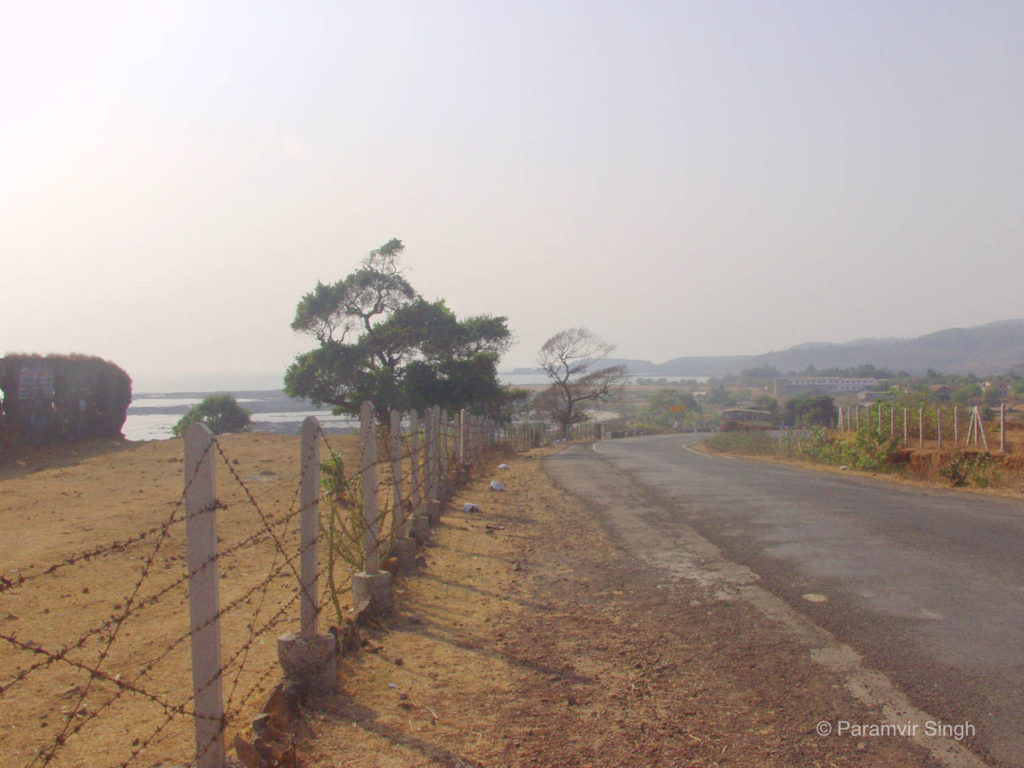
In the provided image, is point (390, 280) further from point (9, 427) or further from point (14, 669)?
point (14, 669)

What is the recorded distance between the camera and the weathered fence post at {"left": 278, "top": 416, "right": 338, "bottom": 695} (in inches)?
173

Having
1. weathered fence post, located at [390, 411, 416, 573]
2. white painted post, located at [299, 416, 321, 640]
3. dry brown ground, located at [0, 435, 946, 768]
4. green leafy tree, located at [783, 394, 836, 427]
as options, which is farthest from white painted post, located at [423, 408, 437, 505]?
green leafy tree, located at [783, 394, 836, 427]

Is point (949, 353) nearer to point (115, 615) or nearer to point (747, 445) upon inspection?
point (747, 445)

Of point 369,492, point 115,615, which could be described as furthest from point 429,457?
point 115,615

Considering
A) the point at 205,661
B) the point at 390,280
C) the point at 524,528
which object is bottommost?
the point at 524,528

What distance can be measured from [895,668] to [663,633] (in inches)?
61.0

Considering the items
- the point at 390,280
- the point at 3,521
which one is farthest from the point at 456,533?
the point at 390,280

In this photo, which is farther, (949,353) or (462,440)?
(949,353)

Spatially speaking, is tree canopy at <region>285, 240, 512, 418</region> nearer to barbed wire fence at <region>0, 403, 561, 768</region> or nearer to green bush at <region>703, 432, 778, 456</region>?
green bush at <region>703, 432, 778, 456</region>

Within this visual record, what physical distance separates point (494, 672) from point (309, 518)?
5.01 feet

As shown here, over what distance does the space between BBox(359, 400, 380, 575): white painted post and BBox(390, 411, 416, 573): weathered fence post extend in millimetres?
1135

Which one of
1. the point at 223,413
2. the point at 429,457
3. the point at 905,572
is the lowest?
the point at 905,572

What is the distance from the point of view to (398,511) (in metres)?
8.20

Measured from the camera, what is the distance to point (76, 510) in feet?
41.2
